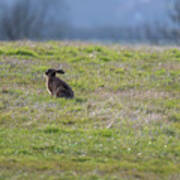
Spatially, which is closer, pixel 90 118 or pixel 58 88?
pixel 90 118

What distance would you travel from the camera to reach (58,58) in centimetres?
1820

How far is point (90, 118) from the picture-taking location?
10.9m

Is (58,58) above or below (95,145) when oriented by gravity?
above

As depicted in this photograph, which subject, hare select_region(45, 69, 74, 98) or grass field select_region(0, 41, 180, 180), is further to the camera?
hare select_region(45, 69, 74, 98)

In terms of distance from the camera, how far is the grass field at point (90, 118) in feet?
25.9

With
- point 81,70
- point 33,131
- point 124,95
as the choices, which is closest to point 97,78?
point 81,70

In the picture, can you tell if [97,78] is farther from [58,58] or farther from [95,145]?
[95,145]

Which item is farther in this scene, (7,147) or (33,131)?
(33,131)

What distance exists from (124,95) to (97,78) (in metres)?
2.20

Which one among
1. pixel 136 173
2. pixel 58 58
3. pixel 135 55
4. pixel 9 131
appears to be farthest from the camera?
pixel 135 55

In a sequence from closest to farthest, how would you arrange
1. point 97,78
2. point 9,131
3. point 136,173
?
point 136,173 → point 9,131 → point 97,78

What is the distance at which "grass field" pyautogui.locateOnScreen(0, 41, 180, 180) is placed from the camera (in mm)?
7895

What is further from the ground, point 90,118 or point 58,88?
point 58,88

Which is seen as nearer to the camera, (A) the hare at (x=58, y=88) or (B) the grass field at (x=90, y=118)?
(B) the grass field at (x=90, y=118)
